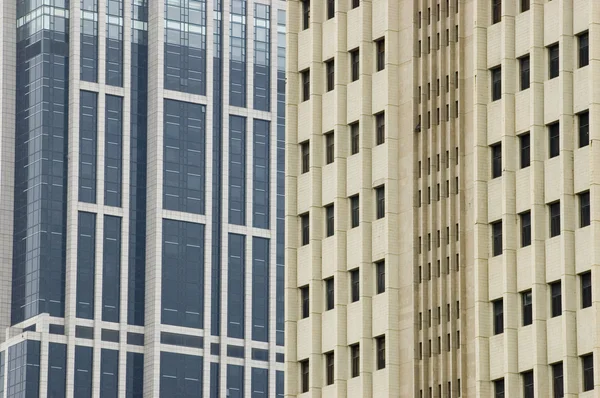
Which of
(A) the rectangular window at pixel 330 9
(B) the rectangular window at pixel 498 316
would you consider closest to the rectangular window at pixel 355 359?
(B) the rectangular window at pixel 498 316

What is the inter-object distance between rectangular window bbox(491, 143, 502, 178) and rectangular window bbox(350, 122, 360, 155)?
10.6 meters

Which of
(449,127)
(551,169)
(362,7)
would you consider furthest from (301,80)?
(551,169)

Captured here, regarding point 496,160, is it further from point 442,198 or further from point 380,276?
point 380,276

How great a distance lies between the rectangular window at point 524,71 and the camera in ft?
340

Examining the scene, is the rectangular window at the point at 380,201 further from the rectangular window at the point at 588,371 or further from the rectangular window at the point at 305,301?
the rectangular window at the point at 588,371

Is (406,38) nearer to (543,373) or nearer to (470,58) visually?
(470,58)

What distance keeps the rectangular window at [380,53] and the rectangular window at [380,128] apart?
2.62 metres

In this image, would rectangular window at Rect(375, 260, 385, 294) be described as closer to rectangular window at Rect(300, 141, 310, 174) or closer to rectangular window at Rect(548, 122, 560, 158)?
rectangular window at Rect(300, 141, 310, 174)

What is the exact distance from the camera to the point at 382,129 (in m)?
113

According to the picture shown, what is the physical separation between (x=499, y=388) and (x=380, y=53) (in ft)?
70.4

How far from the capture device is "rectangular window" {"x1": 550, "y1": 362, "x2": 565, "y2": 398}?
3868 inches

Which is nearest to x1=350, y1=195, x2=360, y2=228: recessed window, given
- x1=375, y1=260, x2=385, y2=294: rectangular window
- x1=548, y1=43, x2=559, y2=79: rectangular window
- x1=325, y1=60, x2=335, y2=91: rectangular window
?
x1=375, y1=260, x2=385, y2=294: rectangular window

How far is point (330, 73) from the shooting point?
11762cm

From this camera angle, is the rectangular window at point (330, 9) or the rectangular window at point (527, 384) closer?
the rectangular window at point (527, 384)
